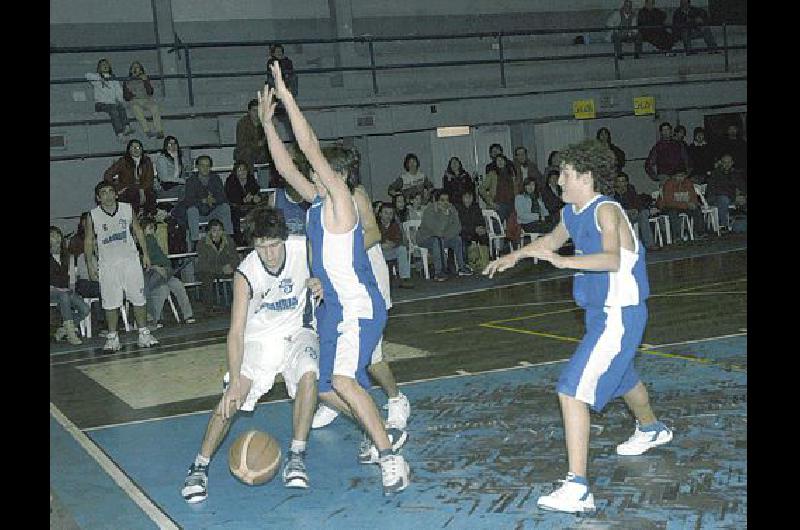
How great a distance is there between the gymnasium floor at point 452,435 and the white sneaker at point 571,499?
5cm

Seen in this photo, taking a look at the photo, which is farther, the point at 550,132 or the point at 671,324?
the point at 550,132

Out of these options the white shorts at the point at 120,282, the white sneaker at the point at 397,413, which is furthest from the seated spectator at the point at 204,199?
the white sneaker at the point at 397,413

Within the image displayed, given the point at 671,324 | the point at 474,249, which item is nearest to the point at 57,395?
the point at 671,324

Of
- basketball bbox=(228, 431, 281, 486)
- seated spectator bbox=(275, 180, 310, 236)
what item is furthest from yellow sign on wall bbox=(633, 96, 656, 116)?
basketball bbox=(228, 431, 281, 486)

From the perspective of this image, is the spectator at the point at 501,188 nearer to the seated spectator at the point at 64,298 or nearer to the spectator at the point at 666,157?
the spectator at the point at 666,157

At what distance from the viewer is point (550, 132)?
90.8ft

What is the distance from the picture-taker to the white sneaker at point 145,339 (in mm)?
13680

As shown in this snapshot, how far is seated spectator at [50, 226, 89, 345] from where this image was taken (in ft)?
48.1
